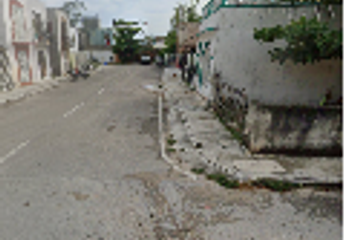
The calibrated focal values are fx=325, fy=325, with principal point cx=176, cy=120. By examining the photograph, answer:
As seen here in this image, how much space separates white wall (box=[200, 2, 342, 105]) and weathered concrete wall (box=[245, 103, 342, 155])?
11.4 ft

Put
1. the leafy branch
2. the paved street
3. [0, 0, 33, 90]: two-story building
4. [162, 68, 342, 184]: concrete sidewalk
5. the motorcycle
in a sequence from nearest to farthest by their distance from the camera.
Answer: the paved street < [162, 68, 342, 184]: concrete sidewalk < the leafy branch < [0, 0, 33, 90]: two-story building < the motorcycle

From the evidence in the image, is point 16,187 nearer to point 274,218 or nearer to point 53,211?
point 53,211

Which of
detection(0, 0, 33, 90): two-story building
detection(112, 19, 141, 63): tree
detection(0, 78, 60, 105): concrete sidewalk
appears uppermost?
detection(112, 19, 141, 63): tree

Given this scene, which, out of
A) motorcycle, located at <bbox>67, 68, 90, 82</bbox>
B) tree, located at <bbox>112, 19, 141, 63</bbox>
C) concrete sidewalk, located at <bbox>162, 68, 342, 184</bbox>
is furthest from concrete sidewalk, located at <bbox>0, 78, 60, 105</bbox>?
tree, located at <bbox>112, 19, 141, 63</bbox>

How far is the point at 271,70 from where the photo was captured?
11.6m

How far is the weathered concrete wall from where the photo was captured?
838cm

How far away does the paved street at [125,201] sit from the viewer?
5.02 meters

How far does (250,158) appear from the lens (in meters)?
8.27

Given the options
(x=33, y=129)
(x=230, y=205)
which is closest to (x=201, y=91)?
(x=33, y=129)

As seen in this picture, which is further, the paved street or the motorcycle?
the motorcycle

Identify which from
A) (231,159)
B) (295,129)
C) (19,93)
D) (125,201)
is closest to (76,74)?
(19,93)

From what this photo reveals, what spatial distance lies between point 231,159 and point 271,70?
16.0ft

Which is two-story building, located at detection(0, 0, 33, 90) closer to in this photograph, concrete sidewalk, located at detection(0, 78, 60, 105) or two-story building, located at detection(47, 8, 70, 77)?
concrete sidewalk, located at detection(0, 78, 60, 105)

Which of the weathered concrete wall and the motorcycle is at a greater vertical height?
the motorcycle
